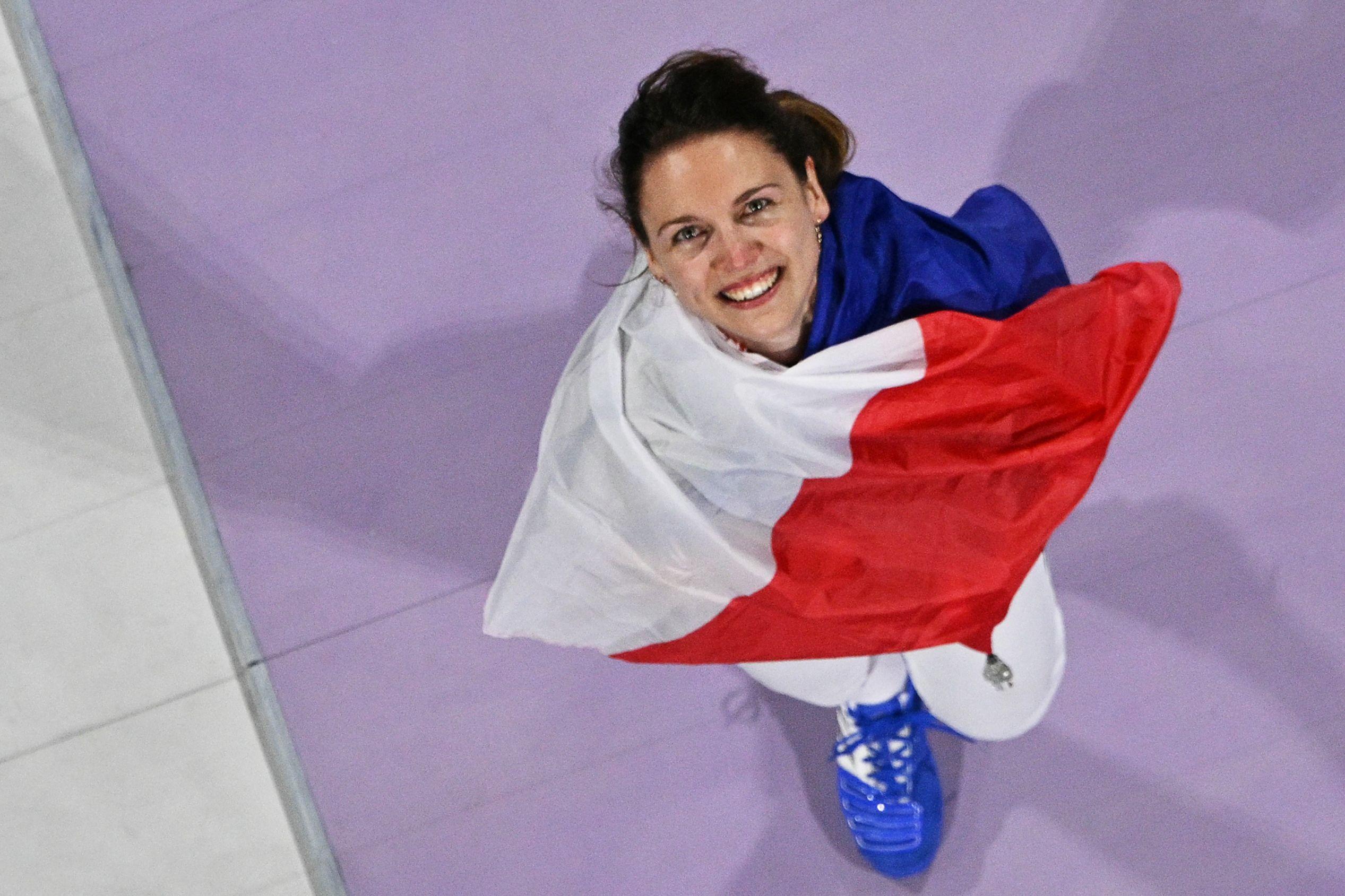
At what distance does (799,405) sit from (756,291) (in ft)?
0.44

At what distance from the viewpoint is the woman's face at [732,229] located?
997 millimetres

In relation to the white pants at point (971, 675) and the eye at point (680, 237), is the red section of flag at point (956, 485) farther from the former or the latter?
the eye at point (680, 237)

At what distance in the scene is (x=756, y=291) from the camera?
1.02m

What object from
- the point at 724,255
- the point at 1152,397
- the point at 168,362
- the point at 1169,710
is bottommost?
the point at 1169,710

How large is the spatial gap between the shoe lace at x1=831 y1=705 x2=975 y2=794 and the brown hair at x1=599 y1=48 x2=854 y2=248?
0.66m

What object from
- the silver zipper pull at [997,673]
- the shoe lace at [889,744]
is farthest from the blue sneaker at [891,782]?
the silver zipper pull at [997,673]

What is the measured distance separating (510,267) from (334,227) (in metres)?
0.25

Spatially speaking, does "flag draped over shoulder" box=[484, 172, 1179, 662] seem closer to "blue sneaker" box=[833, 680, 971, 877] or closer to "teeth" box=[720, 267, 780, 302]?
"teeth" box=[720, 267, 780, 302]

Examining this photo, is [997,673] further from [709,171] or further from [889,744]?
[709,171]

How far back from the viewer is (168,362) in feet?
5.20

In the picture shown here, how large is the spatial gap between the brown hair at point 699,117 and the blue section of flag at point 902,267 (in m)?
0.05

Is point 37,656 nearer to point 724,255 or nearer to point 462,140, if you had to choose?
point 462,140

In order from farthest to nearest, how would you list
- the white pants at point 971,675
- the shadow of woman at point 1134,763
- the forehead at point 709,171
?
the shadow of woman at point 1134,763 → the white pants at point 971,675 → the forehead at point 709,171

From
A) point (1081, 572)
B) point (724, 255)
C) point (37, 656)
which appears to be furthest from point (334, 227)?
point (1081, 572)
